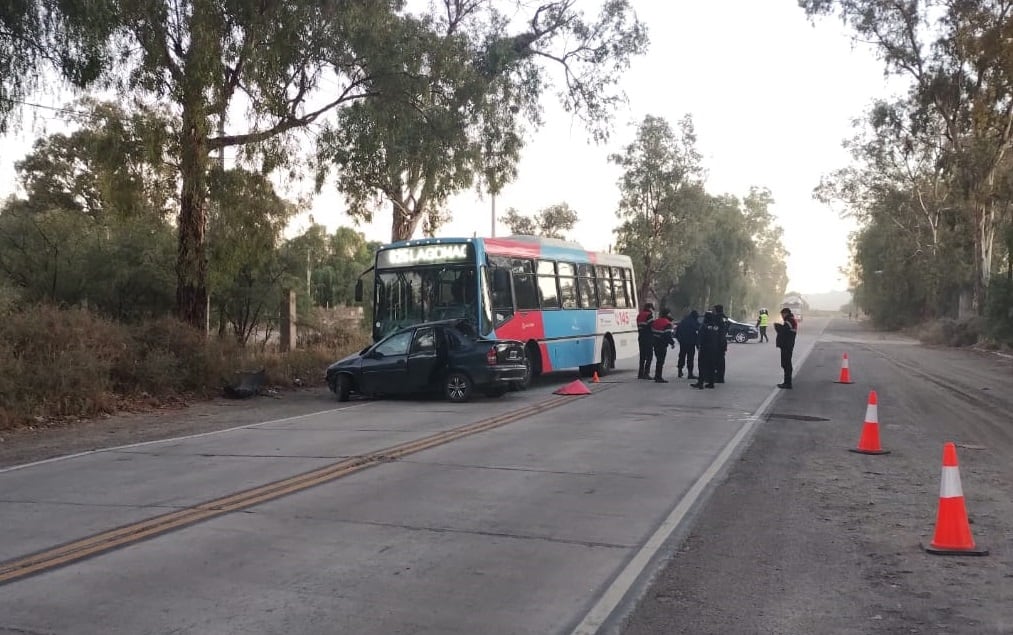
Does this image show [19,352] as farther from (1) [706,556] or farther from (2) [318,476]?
(1) [706,556]

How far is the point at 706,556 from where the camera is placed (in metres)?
6.25

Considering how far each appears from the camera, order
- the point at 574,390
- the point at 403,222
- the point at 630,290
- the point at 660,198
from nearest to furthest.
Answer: the point at 574,390, the point at 630,290, the point at 403,222, the point at 660,198

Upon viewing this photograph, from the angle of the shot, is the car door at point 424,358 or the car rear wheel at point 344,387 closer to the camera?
the car door at point 424,358

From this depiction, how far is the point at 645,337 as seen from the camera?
70.5 ft

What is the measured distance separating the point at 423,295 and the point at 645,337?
19.8 ft

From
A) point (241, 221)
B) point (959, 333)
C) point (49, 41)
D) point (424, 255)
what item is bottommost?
point (959, 333)

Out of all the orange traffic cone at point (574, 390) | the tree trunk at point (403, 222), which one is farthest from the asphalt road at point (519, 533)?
the tree trunk at point (403, 222)

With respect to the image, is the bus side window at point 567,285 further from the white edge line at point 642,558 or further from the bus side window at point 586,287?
the white edge line at point 642,558

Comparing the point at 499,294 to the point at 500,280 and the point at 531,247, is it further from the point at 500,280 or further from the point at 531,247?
the point at 531,247

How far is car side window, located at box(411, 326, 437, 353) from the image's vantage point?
16938 mm

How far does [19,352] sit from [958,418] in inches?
627

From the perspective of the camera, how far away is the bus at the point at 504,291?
59.3ft

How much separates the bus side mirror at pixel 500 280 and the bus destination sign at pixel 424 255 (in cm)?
73

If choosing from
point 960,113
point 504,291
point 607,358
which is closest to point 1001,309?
point 960,113
